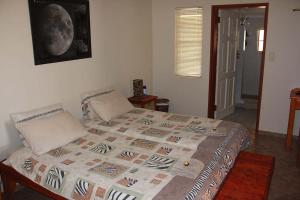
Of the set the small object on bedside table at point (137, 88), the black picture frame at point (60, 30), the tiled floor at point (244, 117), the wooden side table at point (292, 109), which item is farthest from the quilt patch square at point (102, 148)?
the tiled floor at point (244, 117)

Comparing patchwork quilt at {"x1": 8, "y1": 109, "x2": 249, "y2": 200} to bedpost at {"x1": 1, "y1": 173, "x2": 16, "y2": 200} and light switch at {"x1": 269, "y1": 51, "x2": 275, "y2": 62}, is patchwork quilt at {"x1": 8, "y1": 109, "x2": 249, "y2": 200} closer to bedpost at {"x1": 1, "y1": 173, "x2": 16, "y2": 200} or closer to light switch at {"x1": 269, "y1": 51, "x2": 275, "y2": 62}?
bedpost at {"x1": 1, "y1": 173, "x2": 16, "y2": 200}

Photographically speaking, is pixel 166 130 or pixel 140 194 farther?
pixel 166 130

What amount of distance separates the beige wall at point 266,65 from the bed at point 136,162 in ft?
4.35

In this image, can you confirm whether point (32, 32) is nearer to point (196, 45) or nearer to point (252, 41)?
point (196, 45)

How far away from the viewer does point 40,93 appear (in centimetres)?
312

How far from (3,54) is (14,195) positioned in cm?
140

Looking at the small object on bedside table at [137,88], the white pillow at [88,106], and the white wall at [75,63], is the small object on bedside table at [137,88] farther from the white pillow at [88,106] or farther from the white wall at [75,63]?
the white pillow at [88,106]

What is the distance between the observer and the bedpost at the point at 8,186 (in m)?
2.70

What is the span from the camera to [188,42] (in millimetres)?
4840

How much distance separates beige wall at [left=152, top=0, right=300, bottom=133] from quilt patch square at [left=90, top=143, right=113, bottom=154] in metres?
2.51

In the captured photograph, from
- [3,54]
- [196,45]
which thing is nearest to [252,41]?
[196,45]

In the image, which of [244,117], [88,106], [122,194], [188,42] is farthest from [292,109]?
[122,194]

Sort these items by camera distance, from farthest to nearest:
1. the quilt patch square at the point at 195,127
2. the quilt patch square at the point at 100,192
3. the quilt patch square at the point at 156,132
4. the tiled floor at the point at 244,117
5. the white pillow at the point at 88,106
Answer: the tiled floor at the point at 244,117 < the white pillow at the point at 88,106 < the quilt patch square at the point at 195,127 < the quilt patch square at the point at 156,132 < the quilt patch square at the point at 100,192

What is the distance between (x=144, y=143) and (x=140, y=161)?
0.40m
